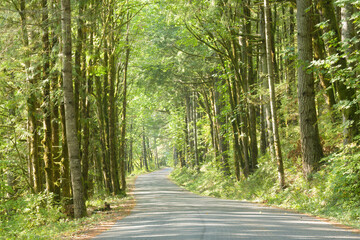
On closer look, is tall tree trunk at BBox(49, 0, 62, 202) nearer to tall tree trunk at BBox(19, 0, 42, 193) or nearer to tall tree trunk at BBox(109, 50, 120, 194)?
tall tree trunk at BBox(19, 0, 42, 193)

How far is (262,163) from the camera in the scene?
64.5 ft

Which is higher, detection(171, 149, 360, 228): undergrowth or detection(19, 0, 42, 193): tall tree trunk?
detection(19, 0, 42, 193): tall tree trunk

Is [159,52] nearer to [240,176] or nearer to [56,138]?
[240,176]

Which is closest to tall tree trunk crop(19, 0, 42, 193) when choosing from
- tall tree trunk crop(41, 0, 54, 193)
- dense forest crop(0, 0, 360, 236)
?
dense forest crop(0, 0, 360, 236)

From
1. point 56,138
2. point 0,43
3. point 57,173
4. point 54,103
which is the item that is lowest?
point 57,173

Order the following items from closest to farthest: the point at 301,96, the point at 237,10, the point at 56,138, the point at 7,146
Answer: the point at 301,96
the point at 56,138
the point at 7,146
the point at 237,10

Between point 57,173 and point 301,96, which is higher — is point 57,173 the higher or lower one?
the lower one

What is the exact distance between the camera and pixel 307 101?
43.4 feet

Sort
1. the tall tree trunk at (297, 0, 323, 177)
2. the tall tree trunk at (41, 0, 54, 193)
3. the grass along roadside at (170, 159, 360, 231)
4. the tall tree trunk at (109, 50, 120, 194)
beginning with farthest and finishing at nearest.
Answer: the tall tree trunk at (109, 50, 120, 194) < the tall tree trunk at (41, 0, 54, 193) < the tall tree trunk at (297, 0, 323, 177) < the grass along roadside at (170, 159, 360, 231)

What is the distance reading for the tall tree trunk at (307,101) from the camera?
1315cm

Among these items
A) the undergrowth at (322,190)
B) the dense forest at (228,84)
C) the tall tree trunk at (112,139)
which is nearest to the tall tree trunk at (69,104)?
the dense forest at (228,84)

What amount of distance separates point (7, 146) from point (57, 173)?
4.36 meters

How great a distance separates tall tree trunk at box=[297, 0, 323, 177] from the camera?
1315 cm

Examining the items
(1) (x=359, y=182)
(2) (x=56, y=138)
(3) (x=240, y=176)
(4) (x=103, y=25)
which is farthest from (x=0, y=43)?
(3) (x=240, y=176)
